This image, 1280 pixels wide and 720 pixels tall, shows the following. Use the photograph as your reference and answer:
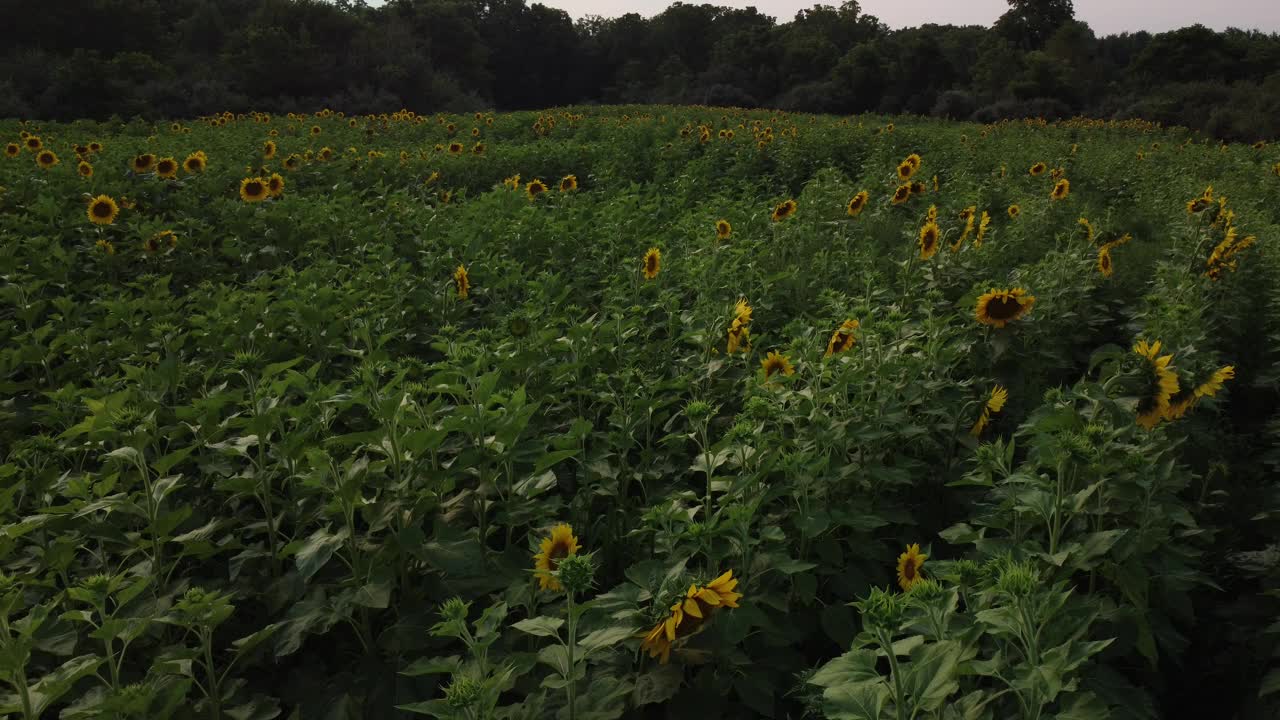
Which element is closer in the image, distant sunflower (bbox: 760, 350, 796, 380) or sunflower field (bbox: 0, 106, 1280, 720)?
sunflower field (bbox: 0, 106, 1280, 720)

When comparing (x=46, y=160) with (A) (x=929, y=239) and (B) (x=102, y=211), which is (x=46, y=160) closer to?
(B) (x=102, y=211)

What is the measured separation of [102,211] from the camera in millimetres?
6055

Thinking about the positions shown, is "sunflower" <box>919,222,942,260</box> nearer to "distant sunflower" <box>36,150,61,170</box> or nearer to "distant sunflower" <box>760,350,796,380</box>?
"distant sunflower" <box>760,350,796,380</box>

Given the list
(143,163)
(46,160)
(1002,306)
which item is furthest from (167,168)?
(1002,306)

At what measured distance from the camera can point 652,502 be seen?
110 inches

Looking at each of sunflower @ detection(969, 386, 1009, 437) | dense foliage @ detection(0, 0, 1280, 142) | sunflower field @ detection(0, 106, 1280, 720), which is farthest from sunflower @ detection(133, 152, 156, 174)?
dense foliage @ detection(0, 0, 1280, 142)

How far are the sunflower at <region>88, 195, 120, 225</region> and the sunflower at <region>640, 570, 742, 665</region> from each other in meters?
6.05

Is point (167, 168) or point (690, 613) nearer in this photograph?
point (690, 613)

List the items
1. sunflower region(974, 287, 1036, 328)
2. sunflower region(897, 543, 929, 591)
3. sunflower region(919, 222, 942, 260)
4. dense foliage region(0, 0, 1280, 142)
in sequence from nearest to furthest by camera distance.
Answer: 1. sunflower region(897, 543, 929, 591)
2. sunflower region(974, 287, 1036, 328)
3. sunflower region(919, 222, 942, 260)
4. dense foliage region(0, 0, 1280, 142)

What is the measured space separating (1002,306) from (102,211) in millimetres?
6313

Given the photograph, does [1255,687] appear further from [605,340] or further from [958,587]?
[605,340]

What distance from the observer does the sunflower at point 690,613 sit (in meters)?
1.74

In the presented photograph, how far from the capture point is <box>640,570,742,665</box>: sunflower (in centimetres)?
174

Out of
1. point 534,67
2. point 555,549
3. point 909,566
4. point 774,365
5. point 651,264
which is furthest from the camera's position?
point 534,67
